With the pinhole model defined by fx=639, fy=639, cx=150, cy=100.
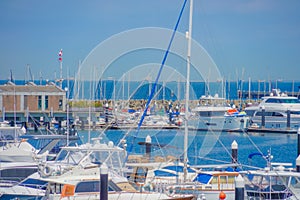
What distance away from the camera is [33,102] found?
192 ft

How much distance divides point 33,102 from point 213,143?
17125 millimetres

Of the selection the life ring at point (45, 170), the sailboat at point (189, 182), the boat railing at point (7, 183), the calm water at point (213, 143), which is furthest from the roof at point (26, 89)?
the life ring at point (45, 170)

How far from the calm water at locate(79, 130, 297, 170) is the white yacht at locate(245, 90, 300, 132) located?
163 inches

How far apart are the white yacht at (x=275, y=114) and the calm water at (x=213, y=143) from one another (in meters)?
4.14

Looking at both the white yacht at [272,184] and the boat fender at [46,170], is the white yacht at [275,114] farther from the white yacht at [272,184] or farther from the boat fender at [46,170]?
the boat fender at [46,170]

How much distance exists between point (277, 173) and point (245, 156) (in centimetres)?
2521

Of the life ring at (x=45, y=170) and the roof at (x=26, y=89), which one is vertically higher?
the roof at (x=26, y=89)

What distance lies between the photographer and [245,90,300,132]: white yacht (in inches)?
2579

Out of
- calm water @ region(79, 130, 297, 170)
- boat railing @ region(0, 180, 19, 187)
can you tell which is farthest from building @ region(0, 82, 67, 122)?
boat railing @ region(0, 180, 19, 187)

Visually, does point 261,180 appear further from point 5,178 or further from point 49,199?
point 5,178

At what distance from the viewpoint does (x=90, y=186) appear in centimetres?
2220

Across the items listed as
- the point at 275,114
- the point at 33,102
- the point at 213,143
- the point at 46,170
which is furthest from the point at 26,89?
the point at 46,170

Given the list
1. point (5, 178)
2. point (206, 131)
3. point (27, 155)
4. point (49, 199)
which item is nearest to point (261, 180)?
point (49, 199)

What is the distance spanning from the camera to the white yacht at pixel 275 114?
65519 mm
